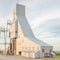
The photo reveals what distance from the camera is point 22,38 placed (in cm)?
5194

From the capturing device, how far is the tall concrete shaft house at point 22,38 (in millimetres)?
44553

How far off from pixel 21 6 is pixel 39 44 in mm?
18586

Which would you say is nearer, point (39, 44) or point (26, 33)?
point (39, 44)

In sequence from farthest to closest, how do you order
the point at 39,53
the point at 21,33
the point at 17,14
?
the point at 17,14 → the point at 21,33 → the point at 39,53

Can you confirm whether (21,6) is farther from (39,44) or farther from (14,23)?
(39,44)

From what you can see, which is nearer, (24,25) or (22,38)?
(22,38)

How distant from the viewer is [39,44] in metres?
44.1

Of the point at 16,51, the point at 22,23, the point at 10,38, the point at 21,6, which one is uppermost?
the point at 21,6

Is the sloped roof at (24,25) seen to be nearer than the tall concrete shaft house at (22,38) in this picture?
No

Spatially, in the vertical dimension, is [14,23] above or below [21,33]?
above

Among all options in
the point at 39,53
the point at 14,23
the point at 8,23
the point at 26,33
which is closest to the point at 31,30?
the point at 26,33

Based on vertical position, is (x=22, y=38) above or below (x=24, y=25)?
below

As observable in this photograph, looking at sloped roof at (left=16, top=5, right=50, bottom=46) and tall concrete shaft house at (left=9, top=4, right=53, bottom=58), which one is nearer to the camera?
tall concrete shaft house at (left=9, top=4, right=53, bottom=58)

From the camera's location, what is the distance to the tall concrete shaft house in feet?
146
